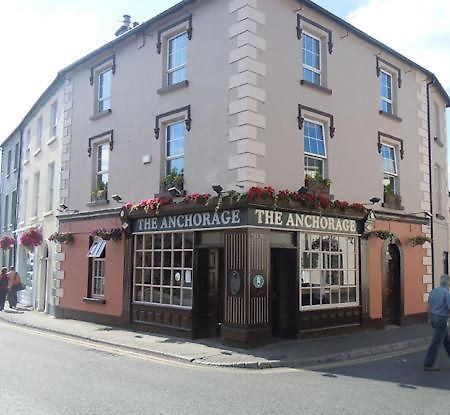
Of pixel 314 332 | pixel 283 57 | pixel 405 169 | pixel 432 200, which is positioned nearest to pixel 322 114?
pixel 283 57

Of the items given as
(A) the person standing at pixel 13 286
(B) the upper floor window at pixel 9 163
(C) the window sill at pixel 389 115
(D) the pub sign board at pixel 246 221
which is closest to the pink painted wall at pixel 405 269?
(D) the pub sign board at pixel 246 221

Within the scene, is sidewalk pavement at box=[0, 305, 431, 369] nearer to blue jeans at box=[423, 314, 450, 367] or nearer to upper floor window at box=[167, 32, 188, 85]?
blue jeans at box=[423, 314, 450, 367]

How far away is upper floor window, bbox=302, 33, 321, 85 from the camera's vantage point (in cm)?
1358

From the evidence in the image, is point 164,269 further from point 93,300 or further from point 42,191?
point 42,191

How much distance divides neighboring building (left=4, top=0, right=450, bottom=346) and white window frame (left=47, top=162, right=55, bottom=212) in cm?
221

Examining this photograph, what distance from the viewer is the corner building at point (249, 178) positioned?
Result: 11.9 m

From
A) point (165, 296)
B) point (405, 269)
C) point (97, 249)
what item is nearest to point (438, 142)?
point (405, 269)

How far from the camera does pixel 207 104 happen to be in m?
12.7

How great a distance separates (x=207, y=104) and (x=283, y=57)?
2205mm

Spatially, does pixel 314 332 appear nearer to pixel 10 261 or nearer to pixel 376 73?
pixel 376 73

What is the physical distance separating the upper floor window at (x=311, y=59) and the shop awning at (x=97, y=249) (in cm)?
783

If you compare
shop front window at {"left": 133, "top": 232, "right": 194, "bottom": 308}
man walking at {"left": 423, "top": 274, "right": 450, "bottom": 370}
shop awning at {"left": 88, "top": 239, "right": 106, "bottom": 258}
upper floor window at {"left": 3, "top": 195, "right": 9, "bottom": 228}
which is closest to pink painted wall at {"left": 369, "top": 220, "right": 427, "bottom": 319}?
A: man walking at {"left": 423, "top": 274, "right": 450, "bottom": 370}

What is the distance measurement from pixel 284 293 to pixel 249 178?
323 cm

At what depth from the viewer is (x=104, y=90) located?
16.8 meters
